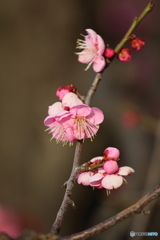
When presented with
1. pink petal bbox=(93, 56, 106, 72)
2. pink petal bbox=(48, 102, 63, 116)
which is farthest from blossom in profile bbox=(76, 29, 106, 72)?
pink petal bbox=(48, 102, 63, 116)

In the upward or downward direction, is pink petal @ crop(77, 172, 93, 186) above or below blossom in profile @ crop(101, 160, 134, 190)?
below

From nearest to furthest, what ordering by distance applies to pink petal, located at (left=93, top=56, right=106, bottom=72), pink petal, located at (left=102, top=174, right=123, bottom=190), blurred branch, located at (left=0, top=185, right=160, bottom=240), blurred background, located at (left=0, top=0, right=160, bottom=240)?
1. blurred branch, located at (left=0, top=185, right=160, bottom=240)
2. pink petal, located at (left=102, top=174, right=123, bottom=190)
3. pink petal, located at (left=93, top=56, right=106, bottom=72)
4. blurred background, located at (left=0, top=0, right=160, bottom=240)

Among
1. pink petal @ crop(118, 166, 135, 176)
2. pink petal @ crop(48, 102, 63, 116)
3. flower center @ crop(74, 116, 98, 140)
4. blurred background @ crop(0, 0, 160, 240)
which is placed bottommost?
blurred background @ crop(0, 0, 160, 240)

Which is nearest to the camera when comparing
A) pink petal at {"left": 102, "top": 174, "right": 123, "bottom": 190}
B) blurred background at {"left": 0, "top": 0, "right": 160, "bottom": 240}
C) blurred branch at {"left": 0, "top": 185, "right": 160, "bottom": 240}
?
blurred branch at {"left": 0, "top": 185, "right": 160, "bottom": 240}

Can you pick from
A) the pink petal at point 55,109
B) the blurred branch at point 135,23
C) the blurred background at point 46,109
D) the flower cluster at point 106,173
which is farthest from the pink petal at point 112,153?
the blurred background at point 46,109

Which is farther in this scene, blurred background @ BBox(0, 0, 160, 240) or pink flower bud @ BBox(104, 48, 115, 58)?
blurred background @ BBox(0, 0, 160, 240)

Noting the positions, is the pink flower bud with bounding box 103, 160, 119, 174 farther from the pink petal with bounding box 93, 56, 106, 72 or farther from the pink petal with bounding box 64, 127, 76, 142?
the pink petal with bounding box 93, 56, 106, 72
